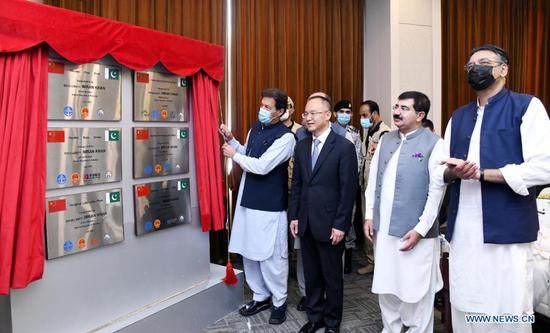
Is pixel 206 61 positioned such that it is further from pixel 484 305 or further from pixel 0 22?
pixel 484 305

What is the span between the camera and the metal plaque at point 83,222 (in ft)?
6.50

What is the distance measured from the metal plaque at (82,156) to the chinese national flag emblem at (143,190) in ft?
0.48

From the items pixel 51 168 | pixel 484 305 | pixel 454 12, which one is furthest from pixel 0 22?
pixel 454 12

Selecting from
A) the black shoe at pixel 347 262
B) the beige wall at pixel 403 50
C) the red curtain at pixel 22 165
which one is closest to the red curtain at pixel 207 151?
the red curtain at pixel 22 165

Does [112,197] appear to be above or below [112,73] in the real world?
below

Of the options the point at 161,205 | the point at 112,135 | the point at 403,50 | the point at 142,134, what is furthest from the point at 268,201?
the point at 403,50

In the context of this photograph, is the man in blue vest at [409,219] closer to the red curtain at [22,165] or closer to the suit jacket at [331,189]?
the suit jacket at [331,189]

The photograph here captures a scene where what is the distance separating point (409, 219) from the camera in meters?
2.17

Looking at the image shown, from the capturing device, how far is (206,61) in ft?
9.08

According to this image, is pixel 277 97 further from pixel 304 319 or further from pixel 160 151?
pixel 304 319

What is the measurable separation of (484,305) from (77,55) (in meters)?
2.18

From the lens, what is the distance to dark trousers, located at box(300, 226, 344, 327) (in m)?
2.48

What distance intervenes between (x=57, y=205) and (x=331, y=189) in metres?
1.43

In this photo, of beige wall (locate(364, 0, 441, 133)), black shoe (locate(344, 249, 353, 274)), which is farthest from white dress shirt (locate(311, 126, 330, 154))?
beige wall (locate(364, 0, 441, 133))
